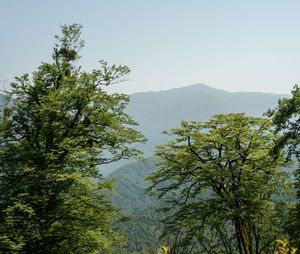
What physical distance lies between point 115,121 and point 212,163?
4586mm

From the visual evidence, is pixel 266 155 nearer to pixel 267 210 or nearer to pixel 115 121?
pixel 267 210

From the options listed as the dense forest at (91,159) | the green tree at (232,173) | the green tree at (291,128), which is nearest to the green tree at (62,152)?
the dense forest at (91,159)

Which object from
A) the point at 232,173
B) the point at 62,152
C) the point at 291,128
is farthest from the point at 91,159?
the point at 291,128

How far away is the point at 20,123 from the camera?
912cm

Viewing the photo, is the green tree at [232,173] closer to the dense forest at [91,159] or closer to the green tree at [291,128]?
the dense forest at [91,159]

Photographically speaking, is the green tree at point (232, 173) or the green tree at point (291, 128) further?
the green tree at point (232, 173)

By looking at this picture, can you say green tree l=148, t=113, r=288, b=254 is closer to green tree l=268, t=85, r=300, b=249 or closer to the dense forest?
the dense forest

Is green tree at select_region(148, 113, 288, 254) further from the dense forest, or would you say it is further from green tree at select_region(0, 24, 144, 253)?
green tree at select_region(0, 24, 144, 253)

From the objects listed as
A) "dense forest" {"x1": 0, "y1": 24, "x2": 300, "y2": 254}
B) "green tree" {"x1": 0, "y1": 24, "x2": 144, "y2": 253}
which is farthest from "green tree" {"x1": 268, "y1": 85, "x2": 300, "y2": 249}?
Result: "green tree" {"x1": 0, "y1": 24, "x2": 144, "y2": 253}

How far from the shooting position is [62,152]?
7.84 meters

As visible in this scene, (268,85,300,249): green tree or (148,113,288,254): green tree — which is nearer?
(268,85,300,249): green tree

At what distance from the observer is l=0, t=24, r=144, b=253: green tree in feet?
26.5

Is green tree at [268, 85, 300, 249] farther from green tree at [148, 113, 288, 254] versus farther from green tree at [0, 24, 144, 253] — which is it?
green tree at [0, 24, 144, 253]

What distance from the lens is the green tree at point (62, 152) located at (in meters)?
8.07
